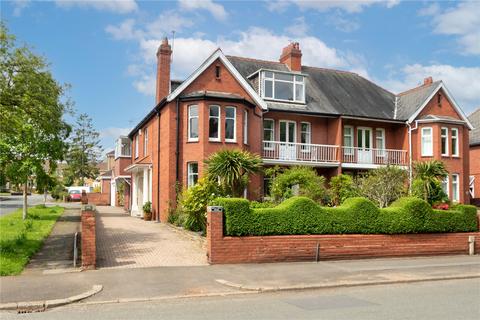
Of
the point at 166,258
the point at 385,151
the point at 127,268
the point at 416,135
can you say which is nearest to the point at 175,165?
the point at 166,258

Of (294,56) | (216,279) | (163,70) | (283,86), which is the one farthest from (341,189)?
(216,279)

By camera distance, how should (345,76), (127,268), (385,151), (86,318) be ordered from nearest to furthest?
(86,318) → (127,268) → (385,151) → (345,76)

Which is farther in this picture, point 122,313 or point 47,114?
point 47,114

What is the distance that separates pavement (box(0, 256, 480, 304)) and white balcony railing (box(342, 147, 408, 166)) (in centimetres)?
1383

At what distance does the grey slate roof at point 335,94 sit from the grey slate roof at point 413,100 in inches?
21.0

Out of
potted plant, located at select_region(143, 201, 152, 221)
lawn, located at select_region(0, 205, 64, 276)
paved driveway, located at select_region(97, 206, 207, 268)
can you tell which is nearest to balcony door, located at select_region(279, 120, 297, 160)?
potted plant, located at select_region(143, 201, 152, 221)

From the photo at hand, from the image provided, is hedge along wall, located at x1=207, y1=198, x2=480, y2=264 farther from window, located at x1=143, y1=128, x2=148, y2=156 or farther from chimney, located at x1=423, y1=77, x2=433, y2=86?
chimney, located at x1=423, y1=77, x2=433, y2=86

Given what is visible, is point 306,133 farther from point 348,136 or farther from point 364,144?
point 364,144

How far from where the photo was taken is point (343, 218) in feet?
52.1

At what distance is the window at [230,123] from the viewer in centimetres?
2375

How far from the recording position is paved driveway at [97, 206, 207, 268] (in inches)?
564

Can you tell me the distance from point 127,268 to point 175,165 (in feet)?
35.2

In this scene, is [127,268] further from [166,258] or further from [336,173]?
[336,173]

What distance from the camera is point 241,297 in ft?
33.8
